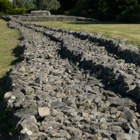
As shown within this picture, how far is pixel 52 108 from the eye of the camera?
930 centimetres

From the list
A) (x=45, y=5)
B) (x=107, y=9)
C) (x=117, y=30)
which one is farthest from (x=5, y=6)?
(x=45, y=5)

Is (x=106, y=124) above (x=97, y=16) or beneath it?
above

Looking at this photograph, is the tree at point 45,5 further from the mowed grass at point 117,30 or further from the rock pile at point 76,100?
the rock pile at point 76,100

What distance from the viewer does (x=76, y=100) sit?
33.4 ft

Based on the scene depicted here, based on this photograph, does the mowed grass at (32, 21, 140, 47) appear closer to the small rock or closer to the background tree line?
the background tree line

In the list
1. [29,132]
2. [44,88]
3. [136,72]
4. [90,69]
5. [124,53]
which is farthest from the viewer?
[124,53]

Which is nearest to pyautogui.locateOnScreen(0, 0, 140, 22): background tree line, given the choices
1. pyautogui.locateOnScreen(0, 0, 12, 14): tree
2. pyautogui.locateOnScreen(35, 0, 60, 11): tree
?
pyautogui.locateOnScreen(0, 0, 12, 14): tree

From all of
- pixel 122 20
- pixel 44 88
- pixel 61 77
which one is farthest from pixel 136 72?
pixel 122 20

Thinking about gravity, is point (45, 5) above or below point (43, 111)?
below

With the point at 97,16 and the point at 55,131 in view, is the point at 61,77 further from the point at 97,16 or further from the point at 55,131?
the point at 97,16

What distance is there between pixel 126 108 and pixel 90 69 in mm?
6082

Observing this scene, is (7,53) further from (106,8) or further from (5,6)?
(5,6)

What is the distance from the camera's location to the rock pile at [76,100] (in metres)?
→ 7.96

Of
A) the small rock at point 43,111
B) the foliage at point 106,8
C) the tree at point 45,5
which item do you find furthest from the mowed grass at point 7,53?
the tree at point 45,5
